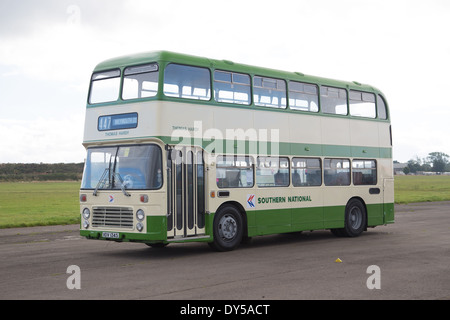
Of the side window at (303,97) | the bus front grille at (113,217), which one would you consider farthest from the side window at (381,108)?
the bus front grille at (113,217)

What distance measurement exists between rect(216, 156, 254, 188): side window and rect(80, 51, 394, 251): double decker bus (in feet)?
0.08

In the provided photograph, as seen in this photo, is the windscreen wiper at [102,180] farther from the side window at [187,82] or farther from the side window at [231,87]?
the side window at [231,87]

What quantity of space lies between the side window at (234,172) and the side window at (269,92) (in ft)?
5.16

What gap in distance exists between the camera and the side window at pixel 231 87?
580 inches

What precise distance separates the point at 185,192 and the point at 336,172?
579 centimetres

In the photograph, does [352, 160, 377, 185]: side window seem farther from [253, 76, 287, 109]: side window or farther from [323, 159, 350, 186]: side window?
[253, 76, 287, 109]: side window

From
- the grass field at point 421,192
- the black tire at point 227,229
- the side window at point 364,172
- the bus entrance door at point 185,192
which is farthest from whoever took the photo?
the grass field at point 421,192

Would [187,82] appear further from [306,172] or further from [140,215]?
[306,172]

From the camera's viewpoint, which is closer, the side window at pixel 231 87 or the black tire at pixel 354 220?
the side window at pixel 231 87

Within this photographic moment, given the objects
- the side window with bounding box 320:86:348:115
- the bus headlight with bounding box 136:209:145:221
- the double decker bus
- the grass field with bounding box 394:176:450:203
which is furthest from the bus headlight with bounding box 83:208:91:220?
the grass field with bounding box 394:176:450:203

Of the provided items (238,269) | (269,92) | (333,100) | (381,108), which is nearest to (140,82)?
(269,92)

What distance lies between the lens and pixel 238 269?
38.6 feet

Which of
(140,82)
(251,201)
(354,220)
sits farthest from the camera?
(354,220)

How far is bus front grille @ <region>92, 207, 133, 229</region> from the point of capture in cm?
1352
